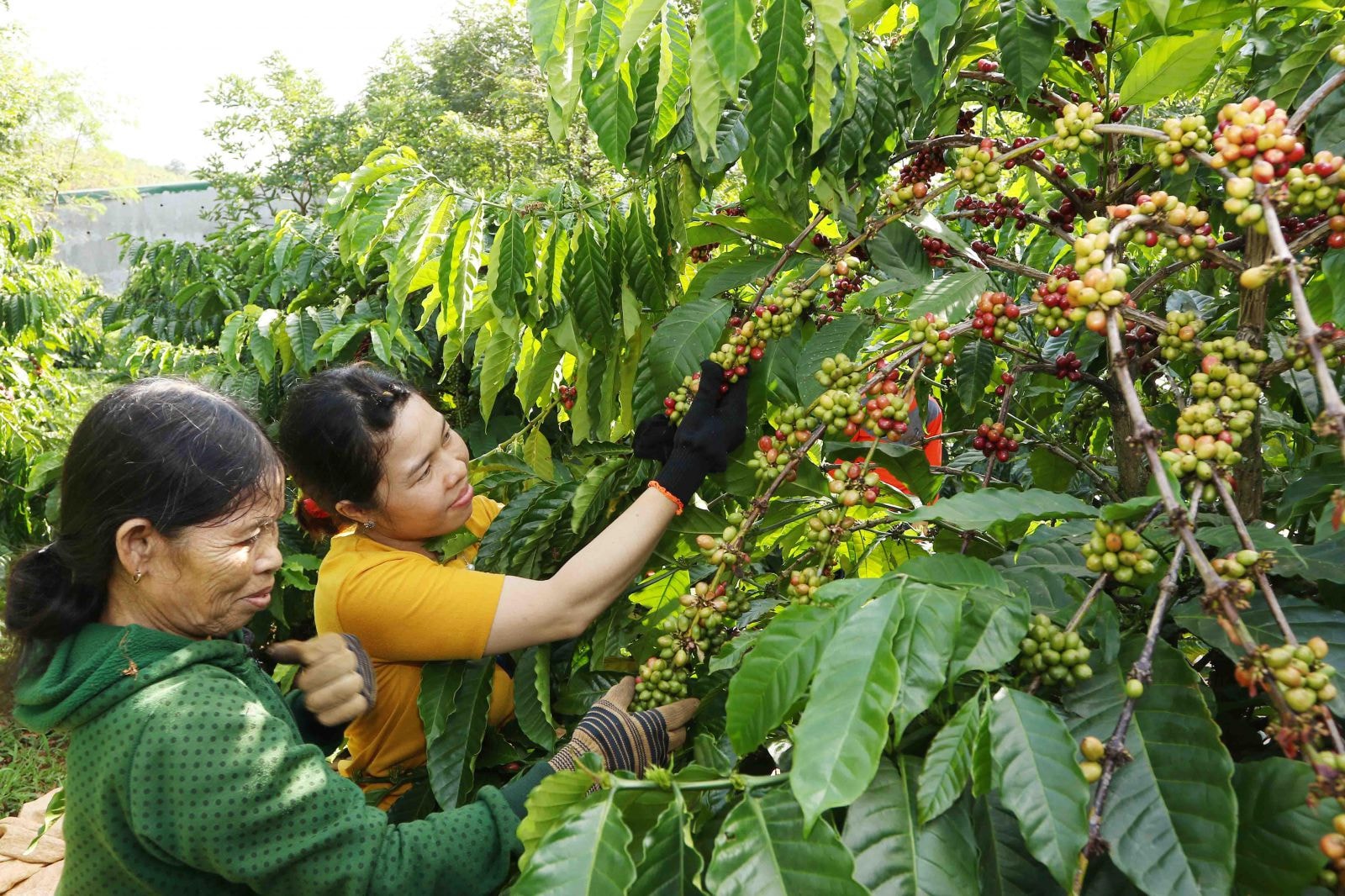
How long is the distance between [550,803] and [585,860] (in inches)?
5.9

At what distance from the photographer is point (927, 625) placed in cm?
83

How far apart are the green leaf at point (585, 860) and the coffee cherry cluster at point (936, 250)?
1035mm

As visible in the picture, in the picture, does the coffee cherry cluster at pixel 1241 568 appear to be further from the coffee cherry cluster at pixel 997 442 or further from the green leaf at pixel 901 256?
the green leaf at pixel 901 256

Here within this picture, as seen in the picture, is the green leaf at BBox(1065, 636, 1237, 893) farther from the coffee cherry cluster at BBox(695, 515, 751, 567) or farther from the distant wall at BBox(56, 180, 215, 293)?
the distant wall at BBox(56, 180, 215, 293)

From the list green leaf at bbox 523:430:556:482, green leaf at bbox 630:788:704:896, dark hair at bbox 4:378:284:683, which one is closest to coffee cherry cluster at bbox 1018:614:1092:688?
green leaf at bbox 630:788:704:896

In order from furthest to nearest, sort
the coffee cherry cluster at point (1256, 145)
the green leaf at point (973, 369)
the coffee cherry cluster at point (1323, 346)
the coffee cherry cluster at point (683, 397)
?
the green leaf at point (973, 369), the coffee cherry cluster at point (683, 397), the coffee cherry cluster at point (1256, 145), the coffee cherry cluster at point (1323, 346)

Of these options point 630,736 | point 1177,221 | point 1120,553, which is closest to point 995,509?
point 1120,553

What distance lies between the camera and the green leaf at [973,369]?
5.37 feet

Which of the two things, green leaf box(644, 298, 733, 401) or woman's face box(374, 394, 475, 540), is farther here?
woman's face box(374, 394, 475, 540)

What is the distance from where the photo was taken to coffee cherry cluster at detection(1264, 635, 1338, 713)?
0.68m

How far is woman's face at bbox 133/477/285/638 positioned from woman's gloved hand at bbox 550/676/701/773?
51 cm

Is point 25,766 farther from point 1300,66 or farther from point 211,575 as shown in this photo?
point 1300,66

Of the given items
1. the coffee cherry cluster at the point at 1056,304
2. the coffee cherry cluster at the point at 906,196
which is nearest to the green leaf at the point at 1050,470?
the coffee cherry cluster at the point at 906,196

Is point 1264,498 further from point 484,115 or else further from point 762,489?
point 484,115
